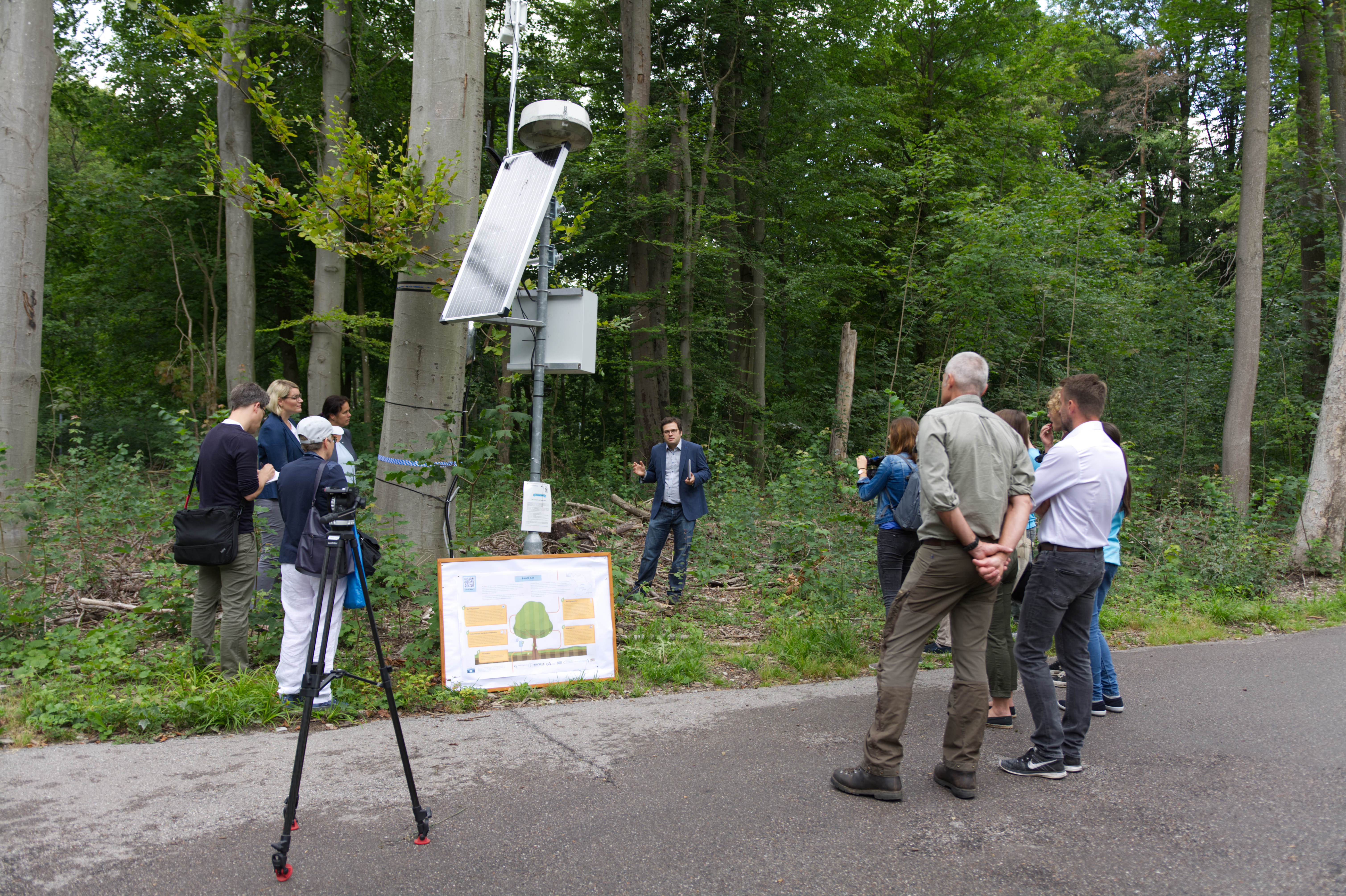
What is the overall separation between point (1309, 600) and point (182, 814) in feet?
38.8

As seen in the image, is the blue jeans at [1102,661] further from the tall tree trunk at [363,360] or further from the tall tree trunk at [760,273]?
the tall tree trunk at [363,360]

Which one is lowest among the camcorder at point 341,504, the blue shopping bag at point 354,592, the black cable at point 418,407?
the blue shopping bag at point 354,592

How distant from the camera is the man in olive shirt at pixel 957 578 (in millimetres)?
4078

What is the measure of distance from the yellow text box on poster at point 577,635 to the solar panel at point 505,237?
2357 millimetres

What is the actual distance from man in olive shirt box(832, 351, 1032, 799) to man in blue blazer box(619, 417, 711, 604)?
174 inches

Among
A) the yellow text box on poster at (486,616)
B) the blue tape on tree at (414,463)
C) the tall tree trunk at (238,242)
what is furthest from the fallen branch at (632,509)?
the tall tree trunk at (238,242)

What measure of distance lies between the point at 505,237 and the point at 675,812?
14.2 feet

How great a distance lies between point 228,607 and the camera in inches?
223

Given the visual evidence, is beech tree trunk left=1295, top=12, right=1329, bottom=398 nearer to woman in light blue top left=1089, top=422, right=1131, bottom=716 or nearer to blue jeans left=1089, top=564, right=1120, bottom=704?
woman in light blue top left=1089, top=422, right=1131, bottom=716

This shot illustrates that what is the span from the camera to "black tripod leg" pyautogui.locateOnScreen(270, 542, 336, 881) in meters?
3.18

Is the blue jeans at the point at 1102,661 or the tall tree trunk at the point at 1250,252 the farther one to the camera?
the tall tree trunk at the point at 1250,252

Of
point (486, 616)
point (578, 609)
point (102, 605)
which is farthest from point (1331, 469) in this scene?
point (102, 605)

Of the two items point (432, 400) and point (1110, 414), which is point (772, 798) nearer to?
point (432, 400)

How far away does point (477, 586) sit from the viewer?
232 inches
